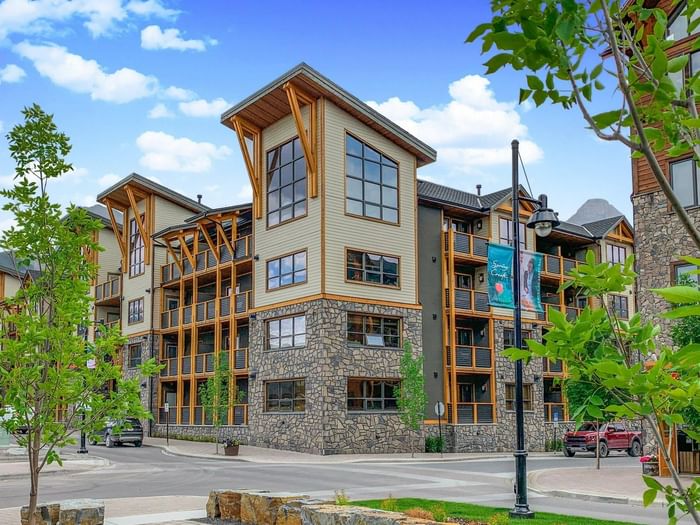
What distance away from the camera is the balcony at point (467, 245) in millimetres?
41153

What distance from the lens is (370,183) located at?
1496 inches

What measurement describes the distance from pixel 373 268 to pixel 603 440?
13.6 m

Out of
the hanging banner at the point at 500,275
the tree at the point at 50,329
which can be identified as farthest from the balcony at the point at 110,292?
the tree at the point at 50,329

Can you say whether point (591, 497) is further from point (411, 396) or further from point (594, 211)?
point (594, 211)

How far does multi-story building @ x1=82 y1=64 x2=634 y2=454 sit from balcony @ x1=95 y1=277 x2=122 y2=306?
27.6 feet

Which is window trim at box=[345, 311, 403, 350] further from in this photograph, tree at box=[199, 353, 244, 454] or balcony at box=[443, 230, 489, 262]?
tree at box=[199, 353, 244, 454]

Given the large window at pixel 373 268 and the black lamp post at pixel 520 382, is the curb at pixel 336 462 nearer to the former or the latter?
the large window at pixel 373 268

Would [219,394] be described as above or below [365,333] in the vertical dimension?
below

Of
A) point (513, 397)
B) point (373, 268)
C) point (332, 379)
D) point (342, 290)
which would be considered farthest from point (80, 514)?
point (513, 397)

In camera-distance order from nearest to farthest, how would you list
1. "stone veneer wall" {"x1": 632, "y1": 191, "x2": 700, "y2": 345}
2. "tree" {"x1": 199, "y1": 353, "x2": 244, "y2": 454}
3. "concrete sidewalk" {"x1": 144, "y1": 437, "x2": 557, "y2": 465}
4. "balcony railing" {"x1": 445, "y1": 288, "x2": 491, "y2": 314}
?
"stone veneer wall" {"x1": 632, "y1": 191, "x2": 700, "y2": 345}, "concrete sidewalk" {"x1": 144, "y1": 437, "x2": 557, "y2": 465}, "tree" {"x1": 199, "y1": 353, "x2": 244, "y2": 454}, "balcony railing" {"x1": 445, "y1": 288, "x2": 491, "y2": 314}

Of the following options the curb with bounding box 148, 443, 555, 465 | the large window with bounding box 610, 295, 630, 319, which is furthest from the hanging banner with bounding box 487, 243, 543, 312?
the large window with bounding box 610, 295, 630, 319

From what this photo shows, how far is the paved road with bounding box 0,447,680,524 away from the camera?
18.0 m

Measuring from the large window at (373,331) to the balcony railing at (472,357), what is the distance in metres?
3.93

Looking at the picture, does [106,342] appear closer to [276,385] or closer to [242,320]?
[276,385]
